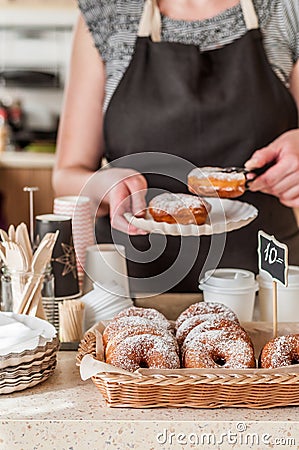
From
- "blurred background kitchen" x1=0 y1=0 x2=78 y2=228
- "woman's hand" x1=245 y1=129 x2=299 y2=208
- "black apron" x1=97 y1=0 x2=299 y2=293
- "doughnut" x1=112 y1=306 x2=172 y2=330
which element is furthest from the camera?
"blurred background kitchen" x1=0 y1=0 x2=78 y2=228

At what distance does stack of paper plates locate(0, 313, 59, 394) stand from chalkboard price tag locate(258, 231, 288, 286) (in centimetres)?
38

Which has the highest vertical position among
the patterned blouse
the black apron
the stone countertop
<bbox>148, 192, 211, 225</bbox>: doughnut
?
the patterned blouse

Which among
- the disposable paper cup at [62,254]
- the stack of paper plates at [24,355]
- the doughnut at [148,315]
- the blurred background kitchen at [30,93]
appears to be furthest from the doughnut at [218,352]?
the blurred background kitchen at [30,93]

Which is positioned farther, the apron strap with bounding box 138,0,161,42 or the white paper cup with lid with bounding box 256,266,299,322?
the apron strap with bounding box 138,0,161,42

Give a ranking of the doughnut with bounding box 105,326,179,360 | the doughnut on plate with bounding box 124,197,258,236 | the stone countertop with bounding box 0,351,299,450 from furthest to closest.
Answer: the doughnut on plate with bounding box 124,197,258,236
the doughnut with bounding box 105,326,179,360
the stone countertop with bounding box 0,351,299,450

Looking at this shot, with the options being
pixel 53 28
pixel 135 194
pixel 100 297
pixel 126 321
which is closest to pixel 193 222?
pixel 135 194

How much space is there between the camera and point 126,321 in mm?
1280

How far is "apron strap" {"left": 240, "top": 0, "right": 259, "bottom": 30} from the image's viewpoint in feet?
6.99

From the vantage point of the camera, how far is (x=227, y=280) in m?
1.55

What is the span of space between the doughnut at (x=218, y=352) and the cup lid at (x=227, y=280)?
0.33 m

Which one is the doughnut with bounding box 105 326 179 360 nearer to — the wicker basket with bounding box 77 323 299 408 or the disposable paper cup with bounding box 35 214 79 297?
the wicker basket with bounding box 77 323 299 408

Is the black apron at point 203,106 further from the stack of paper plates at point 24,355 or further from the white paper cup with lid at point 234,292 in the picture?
the stack of paper plates at point 24,355

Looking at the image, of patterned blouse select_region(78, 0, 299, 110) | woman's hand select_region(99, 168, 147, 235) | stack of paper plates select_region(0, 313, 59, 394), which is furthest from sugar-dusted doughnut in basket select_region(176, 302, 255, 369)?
patterned blouse select_region(78, 0, 299, 110)

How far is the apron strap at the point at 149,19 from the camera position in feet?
7.03
